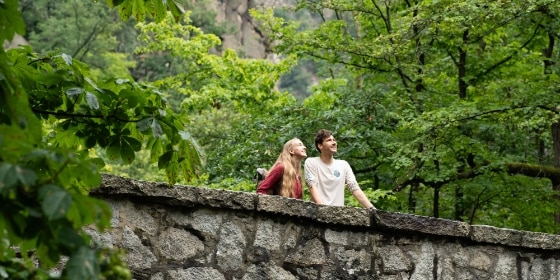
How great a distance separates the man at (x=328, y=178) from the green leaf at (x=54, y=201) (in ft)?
14.9

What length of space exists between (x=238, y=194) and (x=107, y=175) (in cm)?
75

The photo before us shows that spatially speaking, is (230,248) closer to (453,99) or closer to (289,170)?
(289,170)

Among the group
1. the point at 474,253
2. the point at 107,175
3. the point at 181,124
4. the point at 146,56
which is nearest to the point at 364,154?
the point at 474,253

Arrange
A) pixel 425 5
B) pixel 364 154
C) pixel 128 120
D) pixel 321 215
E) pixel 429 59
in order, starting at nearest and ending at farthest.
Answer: pixel 128 120 → pixel 321 215 → pixel 425 5 → pixel 364 154 → pixel 429 59

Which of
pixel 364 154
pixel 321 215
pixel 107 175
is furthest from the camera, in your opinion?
pixel 364 154

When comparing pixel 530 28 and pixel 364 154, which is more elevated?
pixel 530 28

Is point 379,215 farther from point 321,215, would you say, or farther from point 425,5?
point 425,5

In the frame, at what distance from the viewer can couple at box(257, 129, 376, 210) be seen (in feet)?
22.3

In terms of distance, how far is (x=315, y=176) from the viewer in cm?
709

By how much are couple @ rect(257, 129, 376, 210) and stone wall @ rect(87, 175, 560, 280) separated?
71cm

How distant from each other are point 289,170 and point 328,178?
0.40m

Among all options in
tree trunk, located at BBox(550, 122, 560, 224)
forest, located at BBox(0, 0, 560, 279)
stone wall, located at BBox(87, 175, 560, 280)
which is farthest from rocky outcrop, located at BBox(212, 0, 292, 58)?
stone wall, located at BBox(87, 175, 560, 280)

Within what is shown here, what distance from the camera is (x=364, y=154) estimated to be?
1442cm

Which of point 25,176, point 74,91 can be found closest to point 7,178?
point 25,176
